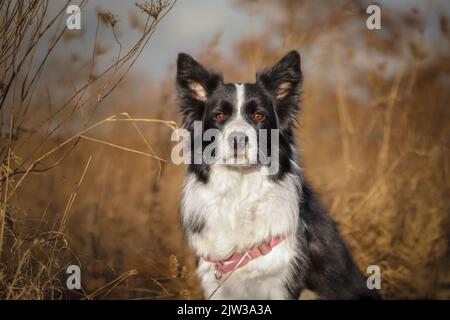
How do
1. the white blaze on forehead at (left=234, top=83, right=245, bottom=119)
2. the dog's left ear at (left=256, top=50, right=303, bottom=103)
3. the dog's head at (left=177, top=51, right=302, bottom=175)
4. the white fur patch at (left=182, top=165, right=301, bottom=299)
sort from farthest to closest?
the dog's left ear at (left=256, top=50, right=303, bottom=103), the white blaze on forehead at (left=234, top=83, right=245, bottom=119), the dog's head at (left=177, top=51, right=302, bottom=175), the white fur patch at (left=182, top=165, right=301, bottom=299)

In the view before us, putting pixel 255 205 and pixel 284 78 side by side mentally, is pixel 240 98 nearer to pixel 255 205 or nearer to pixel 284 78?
pixel 284 78

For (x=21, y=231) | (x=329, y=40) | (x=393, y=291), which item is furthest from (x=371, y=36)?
(x=21, y=231)

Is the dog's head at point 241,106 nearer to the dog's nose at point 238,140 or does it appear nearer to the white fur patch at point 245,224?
the dog's nose at point 238,140

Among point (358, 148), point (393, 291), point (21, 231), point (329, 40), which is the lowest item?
point (393, 291)

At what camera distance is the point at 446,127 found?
23.7 feet

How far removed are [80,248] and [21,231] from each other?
233cm

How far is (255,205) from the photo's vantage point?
407cm

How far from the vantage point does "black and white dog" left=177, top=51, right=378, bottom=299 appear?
3.85 m

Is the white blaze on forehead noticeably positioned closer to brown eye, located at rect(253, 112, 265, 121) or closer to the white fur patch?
brown eye, located at rect(253, 112, 265, 121)

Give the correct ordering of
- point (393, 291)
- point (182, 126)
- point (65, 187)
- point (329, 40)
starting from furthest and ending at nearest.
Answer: point (65, 187) < point (329, 40) < point (393, 291) < point (182, 126)

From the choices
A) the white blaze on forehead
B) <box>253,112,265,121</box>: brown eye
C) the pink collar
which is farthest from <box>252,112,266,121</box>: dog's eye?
the pink collar

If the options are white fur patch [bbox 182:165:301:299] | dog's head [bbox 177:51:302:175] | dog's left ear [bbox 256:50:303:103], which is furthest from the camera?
dog's left ear [bbox 256:50:303:103]

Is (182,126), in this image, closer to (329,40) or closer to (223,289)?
(223,289)

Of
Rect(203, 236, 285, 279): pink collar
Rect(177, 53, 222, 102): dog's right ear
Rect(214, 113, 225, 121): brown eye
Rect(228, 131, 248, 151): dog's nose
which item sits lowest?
Rect(203, 236, 285, 279): pink collar
